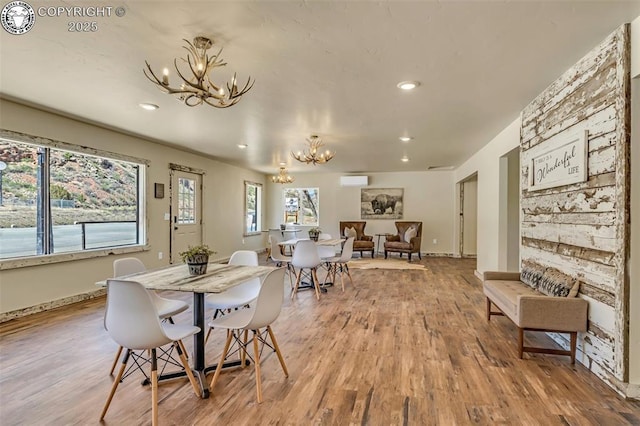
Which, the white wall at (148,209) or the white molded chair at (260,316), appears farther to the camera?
the white wall at (148,209)

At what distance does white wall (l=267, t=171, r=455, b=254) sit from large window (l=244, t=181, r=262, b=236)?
721 mm

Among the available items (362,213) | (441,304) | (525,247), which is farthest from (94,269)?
(362,213)

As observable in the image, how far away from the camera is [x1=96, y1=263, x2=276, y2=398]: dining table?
2170mm

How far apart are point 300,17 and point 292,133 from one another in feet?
9.82

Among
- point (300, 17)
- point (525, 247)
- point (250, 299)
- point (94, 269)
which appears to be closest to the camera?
point (300, 17)

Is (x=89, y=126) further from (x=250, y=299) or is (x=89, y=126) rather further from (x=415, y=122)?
(x=415, y=122)

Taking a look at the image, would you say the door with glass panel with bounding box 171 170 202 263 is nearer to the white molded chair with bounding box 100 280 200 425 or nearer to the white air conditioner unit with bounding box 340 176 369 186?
the white air conditioner unit with bounding box 340 176 369 186

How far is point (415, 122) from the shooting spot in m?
4.40

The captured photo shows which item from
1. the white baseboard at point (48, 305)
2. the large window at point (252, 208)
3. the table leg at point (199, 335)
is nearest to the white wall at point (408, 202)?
the large window at point (252, 208)

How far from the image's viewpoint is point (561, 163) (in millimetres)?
2938

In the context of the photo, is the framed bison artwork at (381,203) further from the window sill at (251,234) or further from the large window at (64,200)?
the large window at (64,200)

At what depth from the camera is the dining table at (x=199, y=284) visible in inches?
85.4

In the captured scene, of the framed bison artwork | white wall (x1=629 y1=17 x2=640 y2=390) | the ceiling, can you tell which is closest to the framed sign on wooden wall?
white wall (x1=629 y1=17 x2=640 y2=390)

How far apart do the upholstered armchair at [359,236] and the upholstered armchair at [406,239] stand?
435 millimetres
